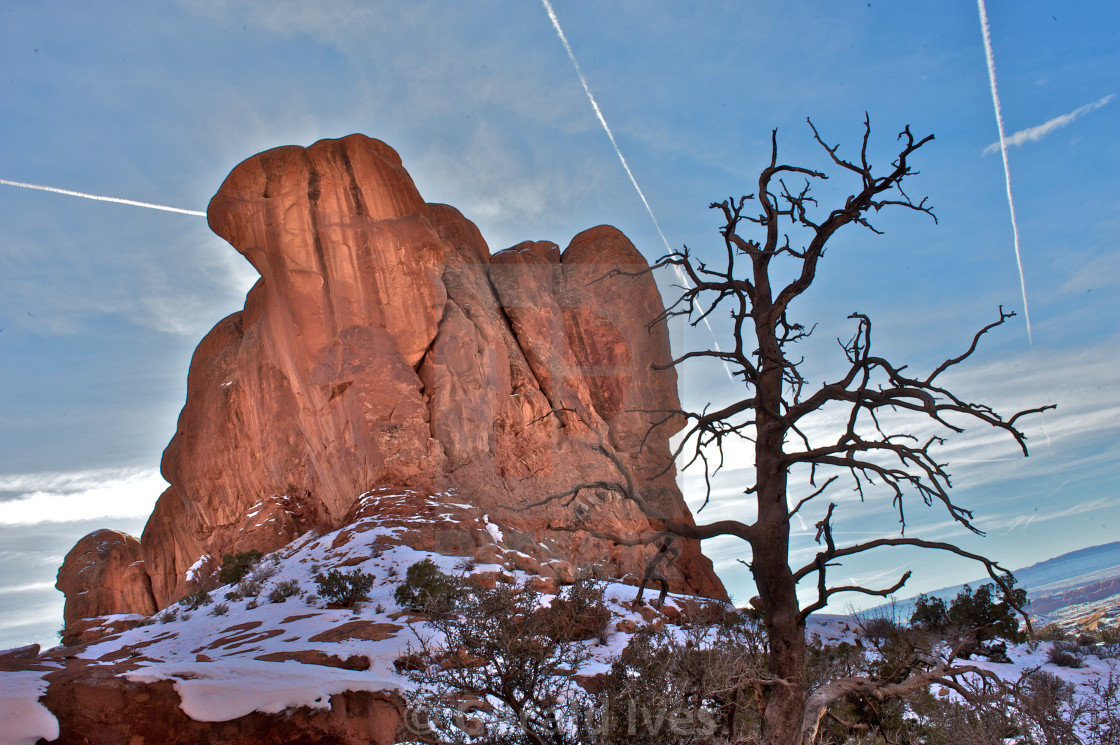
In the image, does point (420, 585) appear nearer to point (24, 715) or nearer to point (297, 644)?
point (297, 644)

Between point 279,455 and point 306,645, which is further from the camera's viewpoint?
point 279,455

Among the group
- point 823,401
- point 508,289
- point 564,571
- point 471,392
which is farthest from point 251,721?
point 508,289

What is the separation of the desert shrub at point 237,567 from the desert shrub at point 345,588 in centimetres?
497

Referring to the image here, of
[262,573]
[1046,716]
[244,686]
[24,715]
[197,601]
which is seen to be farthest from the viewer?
[262,573]

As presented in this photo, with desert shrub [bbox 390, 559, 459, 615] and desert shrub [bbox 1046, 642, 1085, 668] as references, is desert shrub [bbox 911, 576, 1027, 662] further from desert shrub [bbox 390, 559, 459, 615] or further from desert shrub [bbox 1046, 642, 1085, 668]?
desert shrub [bbox 390, 559, 459, 615]

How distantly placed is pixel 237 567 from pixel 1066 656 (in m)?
20.2

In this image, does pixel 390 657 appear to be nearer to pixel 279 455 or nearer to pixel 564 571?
pixel 564 571

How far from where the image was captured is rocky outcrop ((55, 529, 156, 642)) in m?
37.6

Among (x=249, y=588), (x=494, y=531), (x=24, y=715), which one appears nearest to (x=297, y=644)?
(x=24, y=715)

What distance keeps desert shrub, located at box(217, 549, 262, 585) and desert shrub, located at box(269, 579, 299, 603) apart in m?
3.16

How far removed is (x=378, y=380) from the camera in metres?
22.4

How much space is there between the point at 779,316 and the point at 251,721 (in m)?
5.83

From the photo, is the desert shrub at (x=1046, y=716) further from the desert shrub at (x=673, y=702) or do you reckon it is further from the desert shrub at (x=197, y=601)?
the desert shrub at (x=197, y=601)

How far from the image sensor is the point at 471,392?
2377cm
